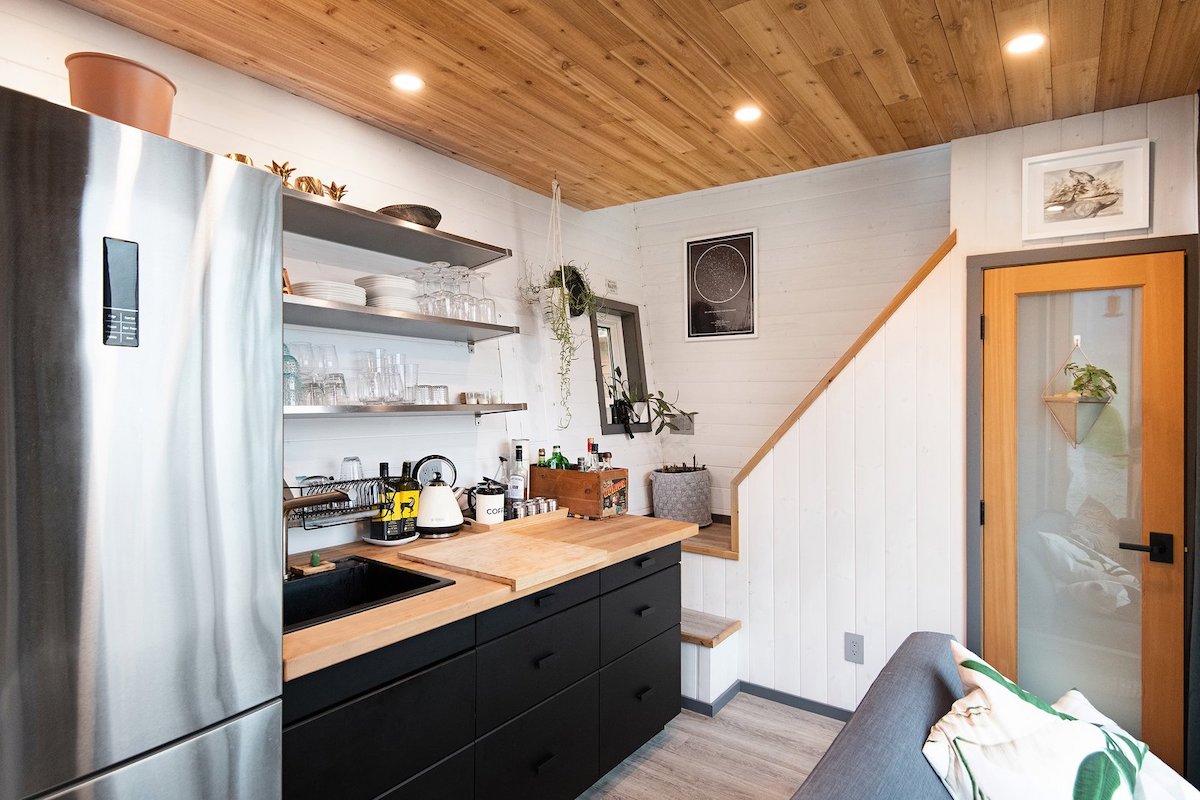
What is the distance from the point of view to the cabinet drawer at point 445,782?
1.70m

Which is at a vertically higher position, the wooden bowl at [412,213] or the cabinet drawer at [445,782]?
the wooden bowl at [412,213]

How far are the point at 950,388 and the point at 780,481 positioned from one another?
840mm

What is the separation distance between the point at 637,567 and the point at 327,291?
1511 mm

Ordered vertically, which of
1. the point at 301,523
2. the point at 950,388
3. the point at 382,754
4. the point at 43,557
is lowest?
the point at 382,754

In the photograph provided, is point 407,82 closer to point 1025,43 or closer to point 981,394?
point 1025,43

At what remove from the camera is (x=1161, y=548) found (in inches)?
92.9

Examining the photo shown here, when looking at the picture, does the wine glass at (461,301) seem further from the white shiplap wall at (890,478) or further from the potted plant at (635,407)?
the white shiplap wall at (890,478)

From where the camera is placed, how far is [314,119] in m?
2.41

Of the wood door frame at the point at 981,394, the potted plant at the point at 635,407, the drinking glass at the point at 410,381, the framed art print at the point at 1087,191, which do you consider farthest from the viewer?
the potted plant at the point at 635,407

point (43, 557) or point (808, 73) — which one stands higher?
point (808, 73)

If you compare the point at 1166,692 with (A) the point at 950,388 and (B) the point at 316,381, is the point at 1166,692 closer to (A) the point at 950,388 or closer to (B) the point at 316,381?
(A) the point at 950,388

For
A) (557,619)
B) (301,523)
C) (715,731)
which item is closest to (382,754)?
(557,619)

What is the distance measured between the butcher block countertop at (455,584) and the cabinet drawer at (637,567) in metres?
0.03

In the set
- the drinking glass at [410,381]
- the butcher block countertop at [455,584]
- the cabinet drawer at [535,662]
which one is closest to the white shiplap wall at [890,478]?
the butcher block countertop at [455,584]
